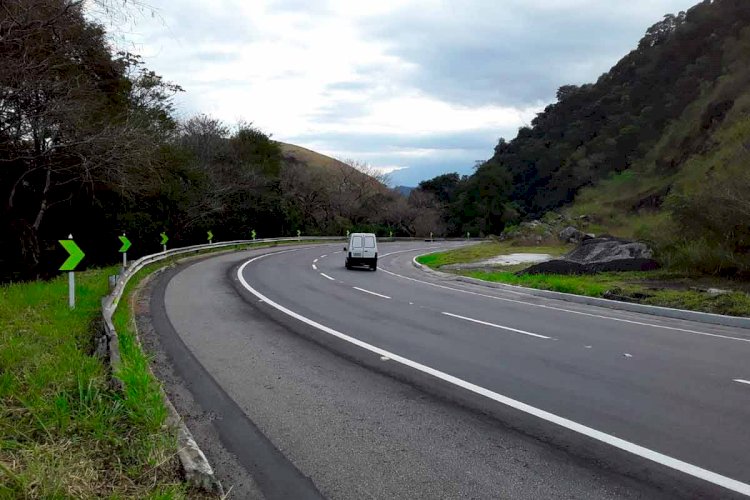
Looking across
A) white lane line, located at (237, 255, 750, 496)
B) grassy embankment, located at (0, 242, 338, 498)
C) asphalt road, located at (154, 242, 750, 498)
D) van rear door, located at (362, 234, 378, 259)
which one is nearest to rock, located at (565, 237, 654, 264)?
van rear door, located at (362, 234, 378, 259)

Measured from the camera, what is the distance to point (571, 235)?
38250 millimetres

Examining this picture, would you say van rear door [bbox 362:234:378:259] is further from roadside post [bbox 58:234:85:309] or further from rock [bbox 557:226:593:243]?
roadside post [bbox 58:234:85:309]

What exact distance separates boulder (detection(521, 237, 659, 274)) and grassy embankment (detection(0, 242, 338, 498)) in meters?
18.2

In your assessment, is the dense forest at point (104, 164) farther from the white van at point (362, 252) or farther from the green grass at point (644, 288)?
the green grass at point (644, 288)

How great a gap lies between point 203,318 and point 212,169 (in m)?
34.7

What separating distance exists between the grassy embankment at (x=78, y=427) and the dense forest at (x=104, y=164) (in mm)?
4059

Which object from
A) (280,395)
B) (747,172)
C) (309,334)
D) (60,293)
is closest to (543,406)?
(280,395)

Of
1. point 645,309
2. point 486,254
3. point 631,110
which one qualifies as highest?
point 631,110

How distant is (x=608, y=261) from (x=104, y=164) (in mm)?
19703

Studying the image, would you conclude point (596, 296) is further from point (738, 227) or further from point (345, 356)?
point (345, 356)

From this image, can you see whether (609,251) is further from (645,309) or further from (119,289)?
(119,289)

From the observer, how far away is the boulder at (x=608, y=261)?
2197 centimetres

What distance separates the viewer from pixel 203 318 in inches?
476

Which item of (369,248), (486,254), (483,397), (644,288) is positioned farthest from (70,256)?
(486,254)
